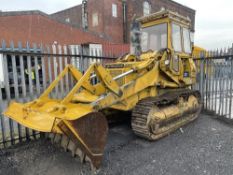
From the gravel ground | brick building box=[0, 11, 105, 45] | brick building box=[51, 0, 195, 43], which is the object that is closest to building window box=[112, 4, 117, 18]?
brick building box=[51, 0, 195, 43]

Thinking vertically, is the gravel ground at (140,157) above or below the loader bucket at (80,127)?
below

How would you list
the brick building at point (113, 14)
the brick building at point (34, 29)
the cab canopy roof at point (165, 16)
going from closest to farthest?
1. the cab canopy roof at point (165, 16)
2. the brick building at point (34, 29)
3. the brick building at point (113, 14)

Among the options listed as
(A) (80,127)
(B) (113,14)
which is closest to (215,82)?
(A) (80,127)

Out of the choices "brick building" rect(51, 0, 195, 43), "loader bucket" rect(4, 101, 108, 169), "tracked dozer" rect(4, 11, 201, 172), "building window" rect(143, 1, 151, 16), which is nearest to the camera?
"loader bucket" rect(4, 101, 108, 169)

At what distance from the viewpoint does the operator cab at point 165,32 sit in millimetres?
4952

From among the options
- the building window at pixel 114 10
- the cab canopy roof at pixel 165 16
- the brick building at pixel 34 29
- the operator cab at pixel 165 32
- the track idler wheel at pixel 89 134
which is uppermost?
the building window at pixel 114 10

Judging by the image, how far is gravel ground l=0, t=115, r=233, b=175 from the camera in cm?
330

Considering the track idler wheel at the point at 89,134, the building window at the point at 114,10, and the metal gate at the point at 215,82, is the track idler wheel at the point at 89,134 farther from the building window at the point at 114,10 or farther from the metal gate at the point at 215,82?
the building window at the point at 114,10

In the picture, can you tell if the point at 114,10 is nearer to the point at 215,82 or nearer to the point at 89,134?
the point at 215,82

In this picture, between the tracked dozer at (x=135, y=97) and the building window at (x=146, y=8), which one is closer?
the tracked dozer at (x=135, y=97)

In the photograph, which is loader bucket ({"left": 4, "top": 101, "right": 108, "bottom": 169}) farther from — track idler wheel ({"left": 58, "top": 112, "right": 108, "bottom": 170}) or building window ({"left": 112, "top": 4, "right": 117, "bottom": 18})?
building window ({"left": 112, "top": 4, "right": 117, "bottom": 18})

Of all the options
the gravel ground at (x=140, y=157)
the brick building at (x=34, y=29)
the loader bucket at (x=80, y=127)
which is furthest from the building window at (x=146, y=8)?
the loader bucket at (x=80, y=127)

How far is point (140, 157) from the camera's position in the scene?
3744 millimetres

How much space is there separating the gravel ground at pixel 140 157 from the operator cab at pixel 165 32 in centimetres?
246
